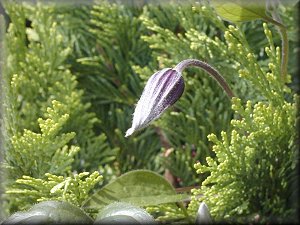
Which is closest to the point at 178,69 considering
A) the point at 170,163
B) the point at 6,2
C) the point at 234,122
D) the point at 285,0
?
the point at 234,122

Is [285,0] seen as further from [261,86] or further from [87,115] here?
[87,115]

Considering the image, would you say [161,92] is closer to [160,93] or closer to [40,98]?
[160,93]

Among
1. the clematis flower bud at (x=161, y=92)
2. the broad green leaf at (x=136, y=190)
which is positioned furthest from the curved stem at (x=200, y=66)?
the broad green leaf at (x=136, y=190)

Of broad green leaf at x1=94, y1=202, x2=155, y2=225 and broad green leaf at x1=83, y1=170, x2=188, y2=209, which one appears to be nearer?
broad green leaf at x1=94, y1=202, x2=155, y2=225

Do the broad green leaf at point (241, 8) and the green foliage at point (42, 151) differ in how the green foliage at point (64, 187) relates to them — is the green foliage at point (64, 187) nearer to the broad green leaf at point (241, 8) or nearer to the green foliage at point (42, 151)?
the green foliage at point (42, 151)

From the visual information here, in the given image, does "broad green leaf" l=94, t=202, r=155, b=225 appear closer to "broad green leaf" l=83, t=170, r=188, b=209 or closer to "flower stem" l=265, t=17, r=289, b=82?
"broad green leaf" l=83, t=170, r=188, b=209

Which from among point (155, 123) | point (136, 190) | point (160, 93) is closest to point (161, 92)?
point (160, 93)

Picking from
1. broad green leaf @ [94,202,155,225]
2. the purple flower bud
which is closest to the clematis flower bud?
the purple flower bud
